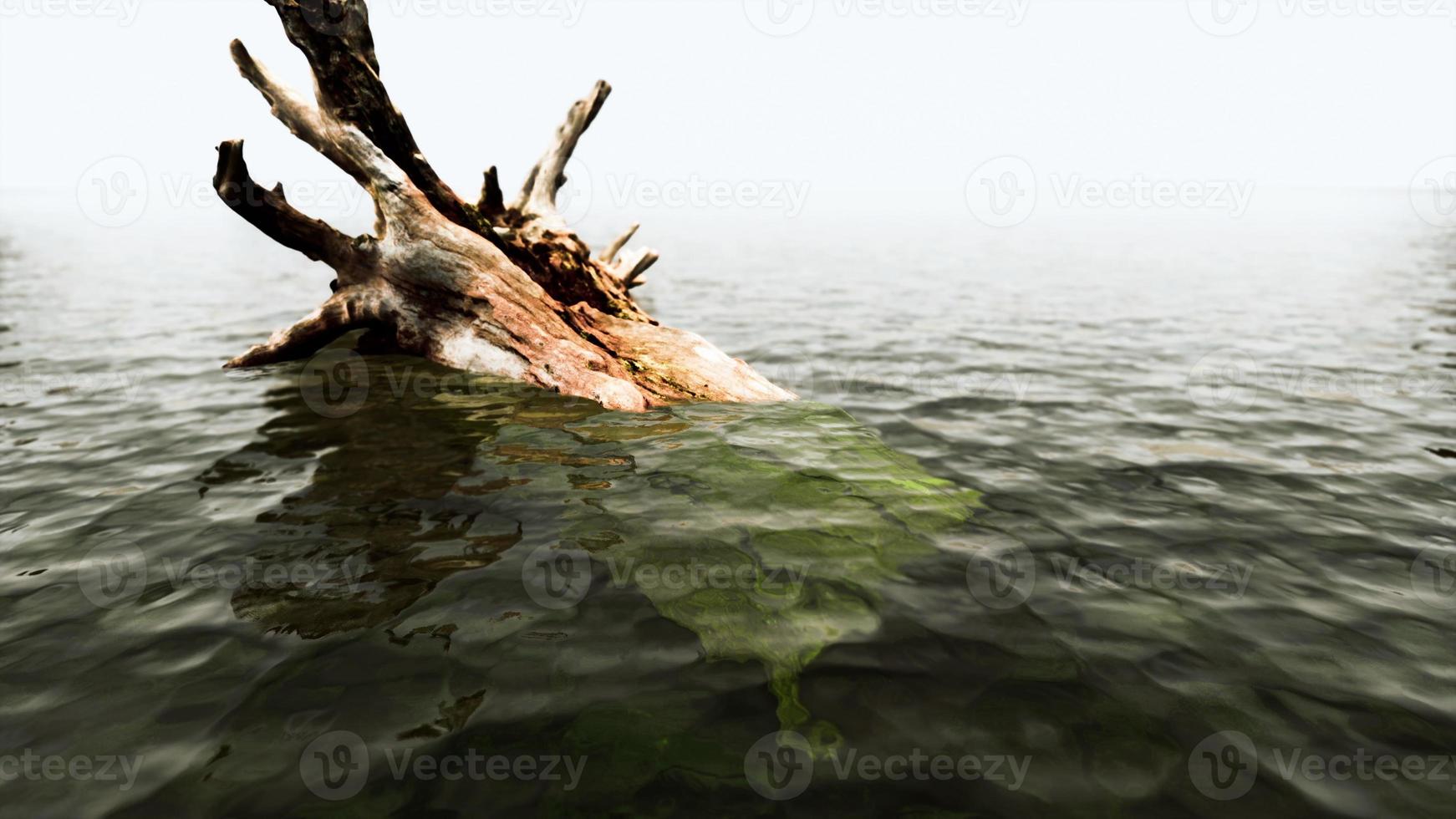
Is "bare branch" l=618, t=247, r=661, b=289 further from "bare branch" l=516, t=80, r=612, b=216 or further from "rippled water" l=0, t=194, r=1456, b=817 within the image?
"rippled water" l=0, t=194, r=1456, b=817

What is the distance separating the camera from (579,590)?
4.82 m

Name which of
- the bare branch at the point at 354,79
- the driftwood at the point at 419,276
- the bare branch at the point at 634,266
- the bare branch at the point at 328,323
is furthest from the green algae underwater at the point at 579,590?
the bare branch at the point at 634,266

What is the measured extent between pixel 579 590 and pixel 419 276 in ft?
21.4

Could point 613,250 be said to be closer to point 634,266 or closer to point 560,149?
point 634,266

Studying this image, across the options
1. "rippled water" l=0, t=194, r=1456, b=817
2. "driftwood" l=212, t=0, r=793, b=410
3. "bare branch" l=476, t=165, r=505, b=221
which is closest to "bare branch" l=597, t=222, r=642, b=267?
"bare branch" l=476, t=165, r=505, b=221

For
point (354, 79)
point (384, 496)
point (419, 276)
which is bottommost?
point (384, 496)

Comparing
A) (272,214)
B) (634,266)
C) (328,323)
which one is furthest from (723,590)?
(634,266)

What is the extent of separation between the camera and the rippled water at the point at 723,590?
3.31 m

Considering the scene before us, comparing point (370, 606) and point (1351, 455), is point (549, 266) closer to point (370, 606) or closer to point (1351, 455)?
point (370, 606)

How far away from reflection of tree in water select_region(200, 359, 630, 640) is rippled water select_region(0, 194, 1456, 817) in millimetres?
40

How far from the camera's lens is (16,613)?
14.8 ft

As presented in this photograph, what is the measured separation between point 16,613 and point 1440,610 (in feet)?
32.1

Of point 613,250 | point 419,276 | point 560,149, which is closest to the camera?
point 419,276

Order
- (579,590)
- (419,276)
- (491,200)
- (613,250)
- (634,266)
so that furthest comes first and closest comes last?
(613,250)
(634,266)
(491,200)
(419,276)
(579,590)
